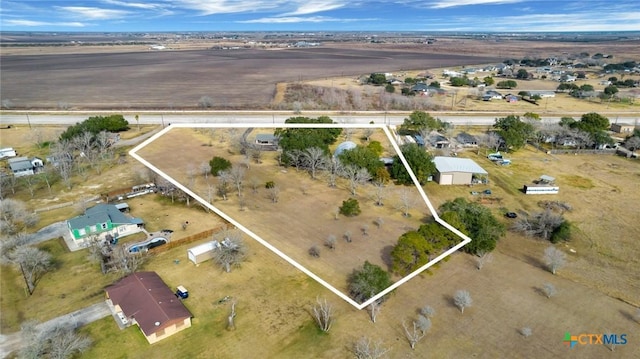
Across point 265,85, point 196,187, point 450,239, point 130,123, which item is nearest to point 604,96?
point 265,85

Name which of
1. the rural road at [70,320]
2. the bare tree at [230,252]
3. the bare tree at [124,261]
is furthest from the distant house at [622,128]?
the rural road at [70,320]

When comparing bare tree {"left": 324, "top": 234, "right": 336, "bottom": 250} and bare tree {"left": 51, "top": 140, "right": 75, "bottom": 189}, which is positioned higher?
bare tree {"left": 51, "top": 140, "right": 75, "bottom": 189}

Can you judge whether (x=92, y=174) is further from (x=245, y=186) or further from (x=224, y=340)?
(x=224, y=340)

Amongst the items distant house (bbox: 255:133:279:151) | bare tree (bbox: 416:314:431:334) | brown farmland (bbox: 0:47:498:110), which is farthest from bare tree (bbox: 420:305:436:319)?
brown farmland (bbox: 0:47:498:110)

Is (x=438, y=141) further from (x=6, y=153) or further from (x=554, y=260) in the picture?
(x=6, y=153)

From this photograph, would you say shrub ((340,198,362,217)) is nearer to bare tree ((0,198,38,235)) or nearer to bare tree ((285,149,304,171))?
bare tree ((285,149,304,171))

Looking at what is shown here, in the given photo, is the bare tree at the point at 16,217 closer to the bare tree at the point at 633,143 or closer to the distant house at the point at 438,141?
the distant house at the point at 438,141

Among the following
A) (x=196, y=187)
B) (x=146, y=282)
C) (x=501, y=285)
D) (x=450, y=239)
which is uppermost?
(x=196, y=187)
